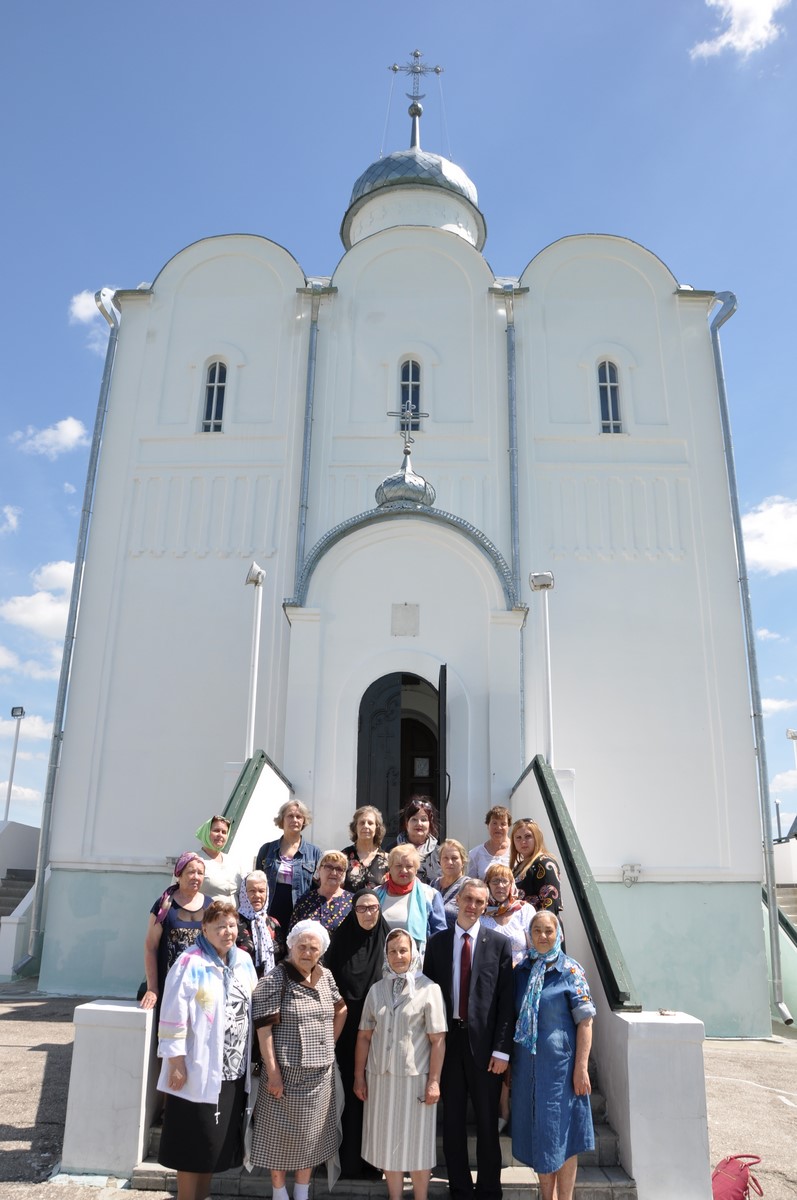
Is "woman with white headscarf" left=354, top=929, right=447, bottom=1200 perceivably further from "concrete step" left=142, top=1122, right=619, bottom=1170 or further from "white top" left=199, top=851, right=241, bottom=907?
"white top" left=199, top=851, right=241, bottom=907

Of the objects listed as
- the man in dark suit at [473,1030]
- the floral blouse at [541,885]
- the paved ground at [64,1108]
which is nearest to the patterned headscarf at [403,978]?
the man in dark suit at [473,1030]

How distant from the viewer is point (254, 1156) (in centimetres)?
433

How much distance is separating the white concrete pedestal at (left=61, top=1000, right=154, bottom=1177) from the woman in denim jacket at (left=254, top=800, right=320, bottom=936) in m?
1.10

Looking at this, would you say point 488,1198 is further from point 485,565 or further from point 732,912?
point 732,912

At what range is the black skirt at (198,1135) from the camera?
4.26 meters

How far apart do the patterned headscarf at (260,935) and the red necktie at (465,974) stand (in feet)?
3.44

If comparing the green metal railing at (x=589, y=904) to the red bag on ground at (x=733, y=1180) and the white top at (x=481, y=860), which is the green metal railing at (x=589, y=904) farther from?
the red bag on ground at (x=733, y=1180)

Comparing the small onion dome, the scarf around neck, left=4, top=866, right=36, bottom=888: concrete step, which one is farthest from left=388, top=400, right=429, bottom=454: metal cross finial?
left=4, top=866, right=36, bottom=888: concrete step

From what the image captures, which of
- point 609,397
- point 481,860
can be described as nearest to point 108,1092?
point 481,860

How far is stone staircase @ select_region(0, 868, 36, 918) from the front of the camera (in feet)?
43.5

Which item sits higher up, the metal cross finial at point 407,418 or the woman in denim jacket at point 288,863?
the metal cross finial at point 407,418

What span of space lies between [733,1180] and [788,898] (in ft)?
30.9

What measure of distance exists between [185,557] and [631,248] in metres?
8.11

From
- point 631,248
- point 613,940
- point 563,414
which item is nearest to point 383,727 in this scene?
point 613,940
